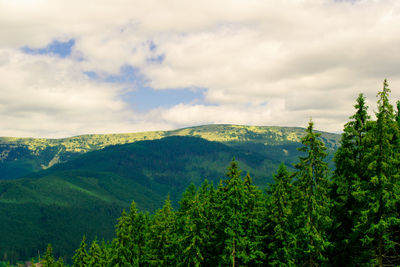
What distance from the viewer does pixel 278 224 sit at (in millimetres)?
32531

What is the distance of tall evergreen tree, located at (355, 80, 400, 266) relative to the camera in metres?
26.1

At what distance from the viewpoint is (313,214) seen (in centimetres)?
2884

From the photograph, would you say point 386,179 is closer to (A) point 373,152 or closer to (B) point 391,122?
(A) point 373,152

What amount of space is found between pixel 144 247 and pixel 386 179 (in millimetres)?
33511

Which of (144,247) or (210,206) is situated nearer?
(210,206)

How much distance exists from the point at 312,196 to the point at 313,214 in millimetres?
1480

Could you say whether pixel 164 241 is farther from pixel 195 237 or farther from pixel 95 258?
pixel 95 258

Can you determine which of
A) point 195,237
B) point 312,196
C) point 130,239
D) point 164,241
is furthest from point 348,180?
point 130,239

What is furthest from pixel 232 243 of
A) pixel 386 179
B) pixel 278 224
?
pixel 386 179

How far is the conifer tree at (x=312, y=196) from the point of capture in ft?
94.7

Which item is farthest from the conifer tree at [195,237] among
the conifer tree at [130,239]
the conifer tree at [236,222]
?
the conifer tree at [130,239]

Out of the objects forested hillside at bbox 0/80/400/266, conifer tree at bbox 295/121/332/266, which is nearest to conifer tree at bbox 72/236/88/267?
forested hillside at bbox 0/80/400/266

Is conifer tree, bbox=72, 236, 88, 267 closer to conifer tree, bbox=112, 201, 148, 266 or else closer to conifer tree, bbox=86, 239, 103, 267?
conifer tree, bbox=86, 239, 103, 267

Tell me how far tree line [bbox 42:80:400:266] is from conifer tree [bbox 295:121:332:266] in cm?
8
